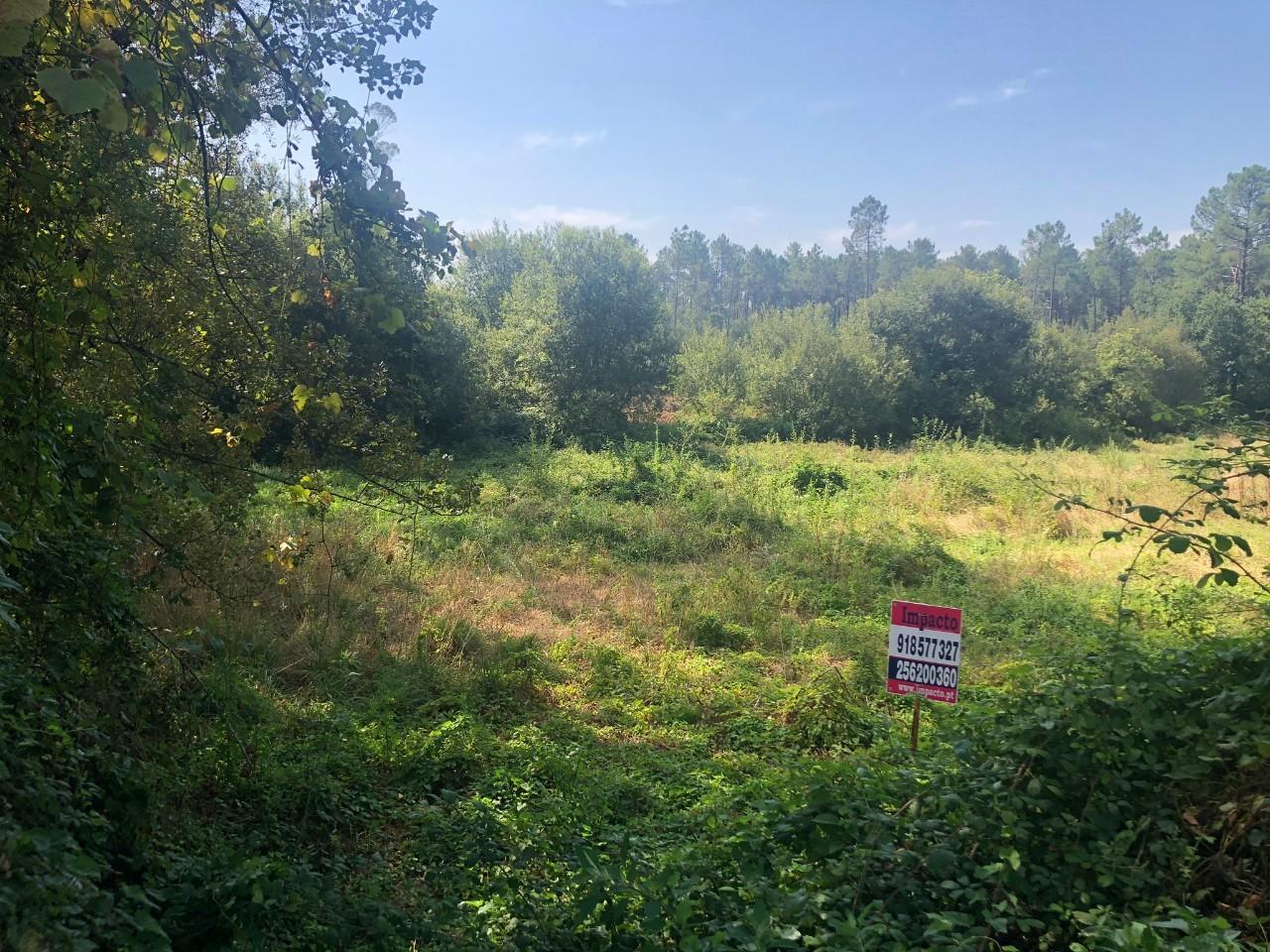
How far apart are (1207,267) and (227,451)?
72085 millimetres

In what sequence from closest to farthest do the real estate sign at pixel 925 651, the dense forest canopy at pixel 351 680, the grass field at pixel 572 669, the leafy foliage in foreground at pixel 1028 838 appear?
the dense forest canopy at pixel 351 680
the leafy foliage in foreground at pixel 1028 838
the grass field at pixel 572 669
the real estate sign at pixel 925 651

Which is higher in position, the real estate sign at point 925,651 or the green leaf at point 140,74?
the green leaf at point 140,74

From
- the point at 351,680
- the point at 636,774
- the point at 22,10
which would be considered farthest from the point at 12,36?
the point at 351,680

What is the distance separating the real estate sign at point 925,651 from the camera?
4480mm

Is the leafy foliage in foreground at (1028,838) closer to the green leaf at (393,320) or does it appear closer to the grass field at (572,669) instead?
the grass field at (572,669)

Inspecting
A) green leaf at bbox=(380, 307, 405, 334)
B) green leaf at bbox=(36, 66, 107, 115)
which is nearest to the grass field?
green leaf at bbox=(380, 307, 405, 334)

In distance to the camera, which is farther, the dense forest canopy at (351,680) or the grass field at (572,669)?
the grass field at (572,669)

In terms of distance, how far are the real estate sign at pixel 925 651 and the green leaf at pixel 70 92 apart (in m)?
4.45

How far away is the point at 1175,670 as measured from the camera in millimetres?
3197

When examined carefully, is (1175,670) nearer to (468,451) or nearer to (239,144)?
(239,144)

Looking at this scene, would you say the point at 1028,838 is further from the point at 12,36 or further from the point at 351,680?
the point at 351,680

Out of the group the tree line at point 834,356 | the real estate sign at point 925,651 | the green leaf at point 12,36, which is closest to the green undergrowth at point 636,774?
the real estate sign at point 925,651

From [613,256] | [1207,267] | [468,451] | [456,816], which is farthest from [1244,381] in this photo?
[456,816]

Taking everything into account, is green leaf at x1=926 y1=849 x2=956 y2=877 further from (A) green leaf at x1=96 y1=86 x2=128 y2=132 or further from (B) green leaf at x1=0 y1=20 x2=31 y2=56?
(B) green leaf at x1=0 y1=20 x2=31 y2=56
